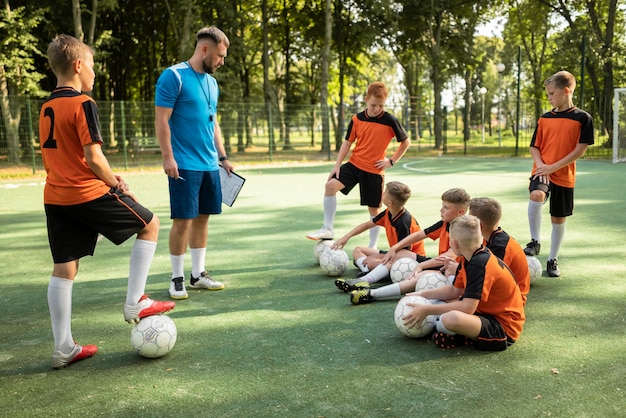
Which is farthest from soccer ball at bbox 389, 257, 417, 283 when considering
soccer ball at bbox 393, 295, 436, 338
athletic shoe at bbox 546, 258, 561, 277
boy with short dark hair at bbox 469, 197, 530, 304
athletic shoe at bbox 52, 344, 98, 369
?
athletic shoe at bbox 52, 344, 98, 369

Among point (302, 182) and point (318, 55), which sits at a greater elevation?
point (318, 55)

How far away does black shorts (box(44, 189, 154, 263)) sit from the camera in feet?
12.2

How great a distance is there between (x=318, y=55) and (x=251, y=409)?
1301 inches

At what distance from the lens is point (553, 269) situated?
5.85m

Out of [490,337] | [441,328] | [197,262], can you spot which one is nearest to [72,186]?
[197,262]

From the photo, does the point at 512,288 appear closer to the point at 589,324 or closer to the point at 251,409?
the point at 589,324

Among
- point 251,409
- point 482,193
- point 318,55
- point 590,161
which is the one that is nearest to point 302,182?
point 482,193

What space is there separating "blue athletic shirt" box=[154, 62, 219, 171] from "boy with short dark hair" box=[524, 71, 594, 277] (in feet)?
11.4

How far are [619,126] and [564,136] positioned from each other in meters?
18.0

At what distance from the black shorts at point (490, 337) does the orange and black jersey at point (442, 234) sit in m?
1.33

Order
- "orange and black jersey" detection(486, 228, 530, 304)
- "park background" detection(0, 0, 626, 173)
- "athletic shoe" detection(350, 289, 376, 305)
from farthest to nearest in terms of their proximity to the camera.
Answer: "park background" detection(0, 0, 626, 173), "athletic shoe" detection(350, 289, 376, 305), "orange and black jersey" detection(486, 228, 530, 304)

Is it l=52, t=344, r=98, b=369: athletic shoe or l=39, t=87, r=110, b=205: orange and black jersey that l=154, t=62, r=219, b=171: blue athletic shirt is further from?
l=52, t=344, r=98, b=369: athletic shoe

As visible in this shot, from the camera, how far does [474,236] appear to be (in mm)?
3775

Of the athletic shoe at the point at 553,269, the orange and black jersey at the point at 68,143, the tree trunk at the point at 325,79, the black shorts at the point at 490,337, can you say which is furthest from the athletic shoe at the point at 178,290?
the tree trunk at the point at 325,79
